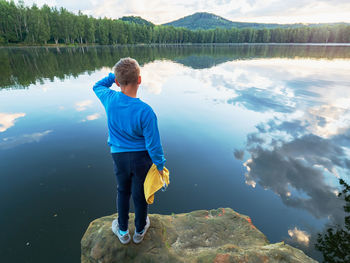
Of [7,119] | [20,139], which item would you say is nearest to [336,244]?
[20,139]

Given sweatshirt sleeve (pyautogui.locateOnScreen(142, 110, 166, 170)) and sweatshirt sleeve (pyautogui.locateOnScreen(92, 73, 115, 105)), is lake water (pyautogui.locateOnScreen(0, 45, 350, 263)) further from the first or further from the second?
sweatshirt sleeve (pyautogui.locateOnScreen(92, 73, 115, 105))

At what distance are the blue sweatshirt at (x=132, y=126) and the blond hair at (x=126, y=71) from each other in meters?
0.20

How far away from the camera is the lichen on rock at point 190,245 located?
298 cm

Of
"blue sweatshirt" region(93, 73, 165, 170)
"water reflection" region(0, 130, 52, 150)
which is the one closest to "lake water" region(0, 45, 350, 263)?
"water reflection" region(0, 130, 52, 150)

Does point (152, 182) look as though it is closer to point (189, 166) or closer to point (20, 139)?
point (189, 166)

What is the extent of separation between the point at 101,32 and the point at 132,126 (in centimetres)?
12684

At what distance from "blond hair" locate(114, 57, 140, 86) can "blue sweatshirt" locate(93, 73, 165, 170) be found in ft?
0.67

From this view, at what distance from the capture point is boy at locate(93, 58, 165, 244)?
2473mm

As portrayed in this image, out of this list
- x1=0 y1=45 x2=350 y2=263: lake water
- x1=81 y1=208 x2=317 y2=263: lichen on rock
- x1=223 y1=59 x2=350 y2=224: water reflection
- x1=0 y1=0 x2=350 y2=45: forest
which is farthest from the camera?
x1=0 y1=0 x2=350 y2=45: forest

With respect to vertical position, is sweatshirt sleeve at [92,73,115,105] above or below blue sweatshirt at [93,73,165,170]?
above

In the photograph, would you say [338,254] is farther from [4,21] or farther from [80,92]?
[4,21]

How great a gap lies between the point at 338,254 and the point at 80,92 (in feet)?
63.8

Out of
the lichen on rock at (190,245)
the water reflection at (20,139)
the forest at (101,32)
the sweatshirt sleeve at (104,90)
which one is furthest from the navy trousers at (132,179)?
the forest at (101,32)

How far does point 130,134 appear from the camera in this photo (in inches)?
102
